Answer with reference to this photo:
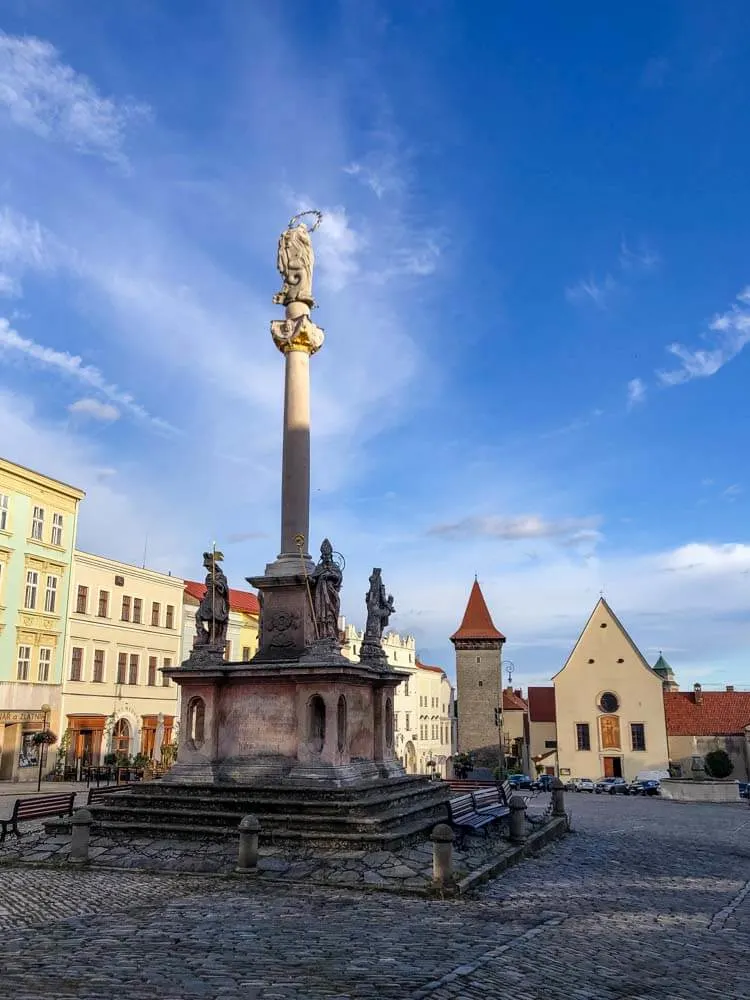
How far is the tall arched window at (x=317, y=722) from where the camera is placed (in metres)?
15.6

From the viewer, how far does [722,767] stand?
53.8 m

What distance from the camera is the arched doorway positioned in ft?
137

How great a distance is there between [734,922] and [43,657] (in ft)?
108

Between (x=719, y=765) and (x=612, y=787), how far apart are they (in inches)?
413

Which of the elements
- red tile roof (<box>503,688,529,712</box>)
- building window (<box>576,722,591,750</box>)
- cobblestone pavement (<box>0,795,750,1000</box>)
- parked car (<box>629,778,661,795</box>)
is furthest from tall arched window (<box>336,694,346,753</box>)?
red tile roof (<box>503,688,529,712</box>)

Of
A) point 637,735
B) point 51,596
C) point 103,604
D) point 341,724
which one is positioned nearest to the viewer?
point 341,724

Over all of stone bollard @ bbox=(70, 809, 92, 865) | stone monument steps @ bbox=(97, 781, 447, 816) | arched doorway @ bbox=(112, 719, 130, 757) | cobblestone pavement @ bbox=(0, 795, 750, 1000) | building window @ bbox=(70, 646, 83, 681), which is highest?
building window @ bbox=(70, 646, 83, 681)

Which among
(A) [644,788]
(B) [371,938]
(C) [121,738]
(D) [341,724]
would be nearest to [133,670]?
(C) [121,738]

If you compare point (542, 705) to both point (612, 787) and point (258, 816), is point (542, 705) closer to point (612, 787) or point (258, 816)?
point (612, 787)

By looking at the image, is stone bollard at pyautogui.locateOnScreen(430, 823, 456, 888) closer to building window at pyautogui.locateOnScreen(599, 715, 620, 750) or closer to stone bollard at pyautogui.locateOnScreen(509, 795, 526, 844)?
stone bollard at pyautogui.locateOnScreen(509, 795, 526, 844)

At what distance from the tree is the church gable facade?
403 cm

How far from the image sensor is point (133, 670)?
4388 cm

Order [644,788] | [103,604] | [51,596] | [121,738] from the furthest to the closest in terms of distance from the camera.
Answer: [644,788] → [121,738] → [103,604] → [51,596]

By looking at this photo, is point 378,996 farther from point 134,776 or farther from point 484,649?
Answer: point 484,649
